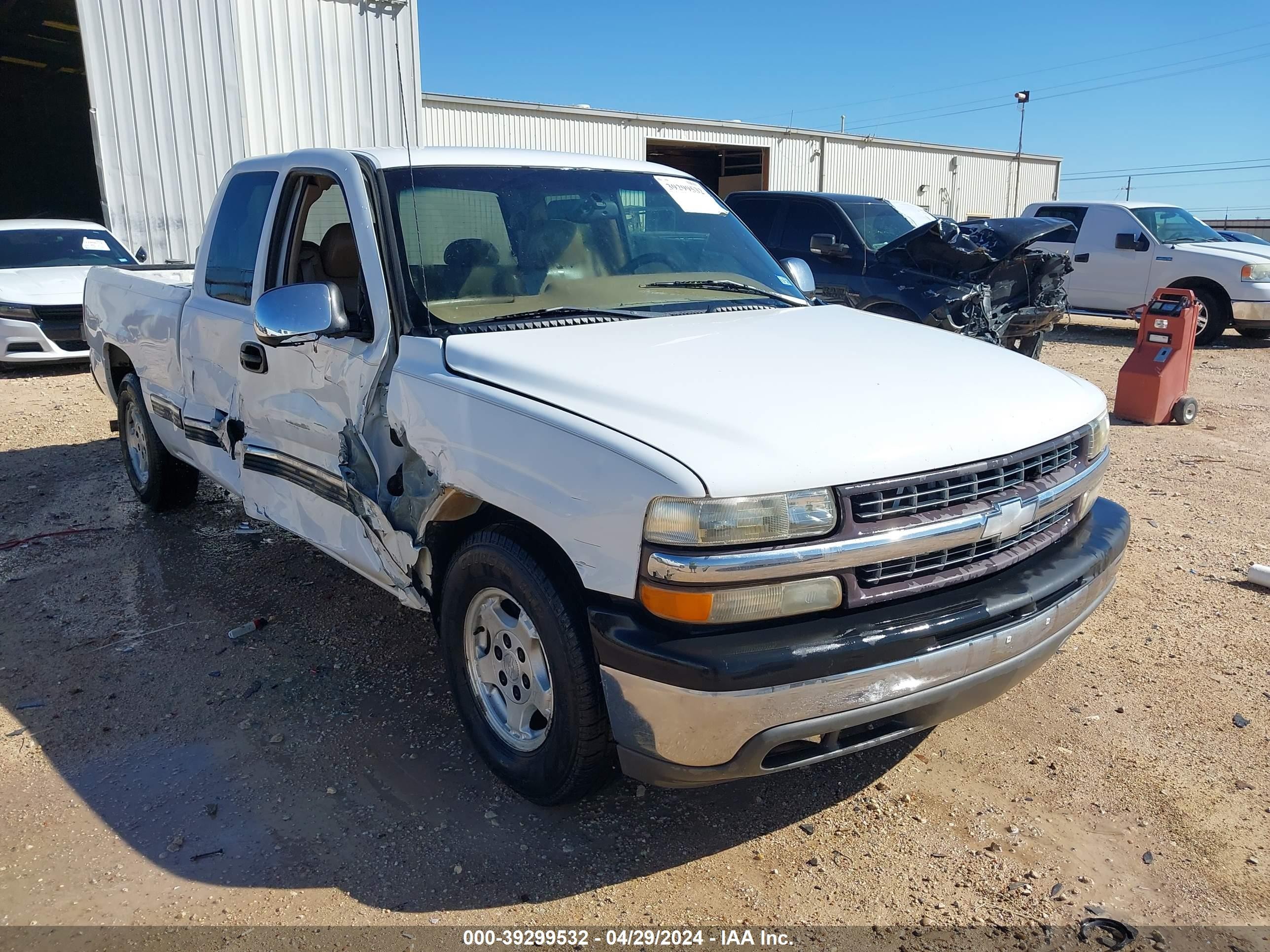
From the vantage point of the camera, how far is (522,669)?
9.37 feet

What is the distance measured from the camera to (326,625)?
426cm

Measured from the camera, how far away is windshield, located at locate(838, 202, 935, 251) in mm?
9563

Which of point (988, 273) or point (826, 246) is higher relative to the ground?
point (826, 246)

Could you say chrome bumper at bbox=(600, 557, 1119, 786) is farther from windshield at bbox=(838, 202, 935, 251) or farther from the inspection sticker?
windshield at bbox=(838, 202, 935, 251)

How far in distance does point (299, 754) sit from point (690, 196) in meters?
2.77

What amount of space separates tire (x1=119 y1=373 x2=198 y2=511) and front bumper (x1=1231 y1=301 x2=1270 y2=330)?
41.8 feet

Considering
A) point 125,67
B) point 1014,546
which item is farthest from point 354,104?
point 1014,546

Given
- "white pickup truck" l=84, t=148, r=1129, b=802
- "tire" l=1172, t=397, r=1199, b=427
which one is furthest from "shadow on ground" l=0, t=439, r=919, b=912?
"tire" l=1172, t=397, r=1199, b=427

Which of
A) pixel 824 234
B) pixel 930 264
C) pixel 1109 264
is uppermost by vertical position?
pixel 824 234

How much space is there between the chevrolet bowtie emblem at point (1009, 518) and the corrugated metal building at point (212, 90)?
1169 centimetres

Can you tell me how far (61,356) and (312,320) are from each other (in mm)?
8737

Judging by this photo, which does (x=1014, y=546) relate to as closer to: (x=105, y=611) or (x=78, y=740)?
(x=78, y=740)

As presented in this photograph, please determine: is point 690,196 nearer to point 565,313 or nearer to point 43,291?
point 565,313

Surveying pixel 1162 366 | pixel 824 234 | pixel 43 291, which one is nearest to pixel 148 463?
pixel 43 291
